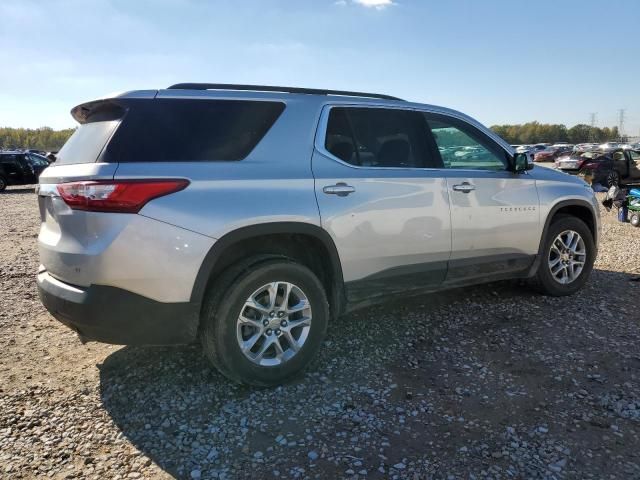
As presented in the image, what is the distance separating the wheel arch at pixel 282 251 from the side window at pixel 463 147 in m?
1.42

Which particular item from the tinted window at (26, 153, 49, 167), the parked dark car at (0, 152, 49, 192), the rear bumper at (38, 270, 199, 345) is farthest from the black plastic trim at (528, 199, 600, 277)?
the tinted window at (26, 153, 49, 167)

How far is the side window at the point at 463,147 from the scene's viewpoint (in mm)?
4227

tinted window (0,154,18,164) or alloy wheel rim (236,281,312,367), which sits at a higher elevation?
tinted window (0,154,18,164)

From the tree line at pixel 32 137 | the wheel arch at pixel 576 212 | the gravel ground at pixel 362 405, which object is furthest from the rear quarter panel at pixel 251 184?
the tree line at pixel 32 137

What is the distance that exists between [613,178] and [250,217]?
15715mm

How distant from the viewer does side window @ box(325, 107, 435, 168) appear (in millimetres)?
3625

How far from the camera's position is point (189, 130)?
10.1 feet

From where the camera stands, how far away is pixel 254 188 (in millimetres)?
3098

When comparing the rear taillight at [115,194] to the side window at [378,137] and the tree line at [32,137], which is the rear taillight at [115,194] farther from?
the tree line at [32,137]

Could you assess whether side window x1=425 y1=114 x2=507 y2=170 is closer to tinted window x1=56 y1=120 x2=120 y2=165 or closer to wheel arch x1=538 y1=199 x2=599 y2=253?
wheel arch x1=538 y1=199 x2=599 y2=253

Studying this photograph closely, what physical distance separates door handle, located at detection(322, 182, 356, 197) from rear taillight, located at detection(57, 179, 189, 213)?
1.11 meters

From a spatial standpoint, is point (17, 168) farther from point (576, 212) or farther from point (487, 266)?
point (576, 212)

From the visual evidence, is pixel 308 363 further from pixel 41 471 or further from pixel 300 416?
pixel 41 471

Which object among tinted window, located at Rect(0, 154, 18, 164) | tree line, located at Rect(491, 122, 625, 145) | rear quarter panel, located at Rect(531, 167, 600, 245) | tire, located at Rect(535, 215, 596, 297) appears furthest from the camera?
tree line, located at Rect(491, 122, 625, 145)
